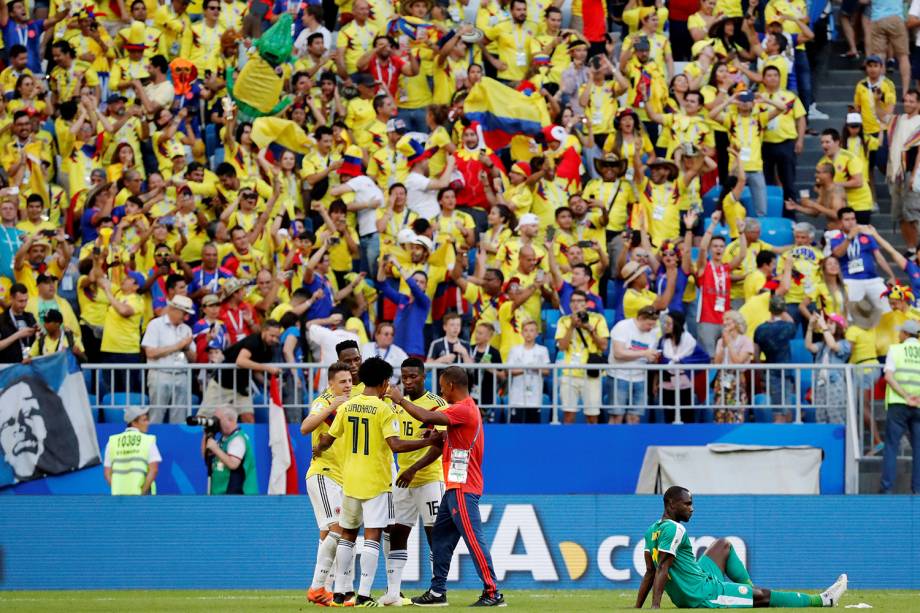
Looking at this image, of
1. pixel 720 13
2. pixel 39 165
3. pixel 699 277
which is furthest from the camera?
pixel 720 13

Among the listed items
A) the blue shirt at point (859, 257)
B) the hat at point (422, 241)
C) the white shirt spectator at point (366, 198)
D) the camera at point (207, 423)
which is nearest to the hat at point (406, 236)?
the hat at point (422, 241)

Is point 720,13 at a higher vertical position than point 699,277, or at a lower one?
higher

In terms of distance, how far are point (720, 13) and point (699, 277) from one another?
625cm

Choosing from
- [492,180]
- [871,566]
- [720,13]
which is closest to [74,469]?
[492,180]

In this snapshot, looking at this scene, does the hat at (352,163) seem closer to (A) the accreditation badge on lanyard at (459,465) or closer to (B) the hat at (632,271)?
(B) the hat at (632,271)

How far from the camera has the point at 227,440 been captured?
1831 cm

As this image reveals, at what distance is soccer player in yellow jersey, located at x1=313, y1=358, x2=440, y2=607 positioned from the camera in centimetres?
1323

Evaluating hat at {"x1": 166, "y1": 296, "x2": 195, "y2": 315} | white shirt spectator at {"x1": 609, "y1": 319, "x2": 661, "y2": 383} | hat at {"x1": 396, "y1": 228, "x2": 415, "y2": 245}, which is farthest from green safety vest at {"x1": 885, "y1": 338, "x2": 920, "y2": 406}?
hat at {"x1": 166, "y1": 296, "x2": 195, "y2": 315}

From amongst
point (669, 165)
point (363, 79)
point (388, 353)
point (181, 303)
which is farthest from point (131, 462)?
point (669, 165)

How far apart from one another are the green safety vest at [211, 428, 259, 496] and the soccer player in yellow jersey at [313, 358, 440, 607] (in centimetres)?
522

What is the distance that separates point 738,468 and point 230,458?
5732 mm

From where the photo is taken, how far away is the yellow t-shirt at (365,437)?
13.2 meters

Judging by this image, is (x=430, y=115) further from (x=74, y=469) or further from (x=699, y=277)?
(x=74, y=469)

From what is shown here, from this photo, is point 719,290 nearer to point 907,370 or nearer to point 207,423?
point 907,370
